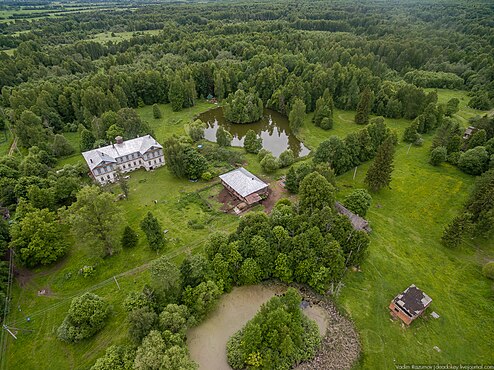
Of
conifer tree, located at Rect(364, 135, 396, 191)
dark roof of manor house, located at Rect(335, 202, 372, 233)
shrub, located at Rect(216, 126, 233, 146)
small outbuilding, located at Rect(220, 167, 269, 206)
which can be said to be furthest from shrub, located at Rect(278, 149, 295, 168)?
dark roof of manor house, located at Rect(335, 202, 372, 233)

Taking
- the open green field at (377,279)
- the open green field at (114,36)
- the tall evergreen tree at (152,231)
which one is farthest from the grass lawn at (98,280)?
the open green field at (114,36)

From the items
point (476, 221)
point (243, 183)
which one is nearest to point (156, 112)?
point (243, 183)

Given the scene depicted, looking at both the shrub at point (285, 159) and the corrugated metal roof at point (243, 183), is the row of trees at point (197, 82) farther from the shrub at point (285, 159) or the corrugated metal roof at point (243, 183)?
the corrugated metal roof at point (243, 183)

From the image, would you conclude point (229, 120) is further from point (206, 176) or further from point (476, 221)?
point (476, 221)

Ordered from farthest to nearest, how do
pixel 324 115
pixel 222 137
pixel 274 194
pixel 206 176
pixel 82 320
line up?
1. pixel 324 115
2. pixel 222 137
3. pixel 206 176
4. pixel 274 194
5. pixel 82 320

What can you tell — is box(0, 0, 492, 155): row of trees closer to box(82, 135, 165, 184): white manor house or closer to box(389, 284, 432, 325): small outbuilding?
box(82, 135, 165, 184): white manor house

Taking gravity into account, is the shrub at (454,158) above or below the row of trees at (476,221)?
below
